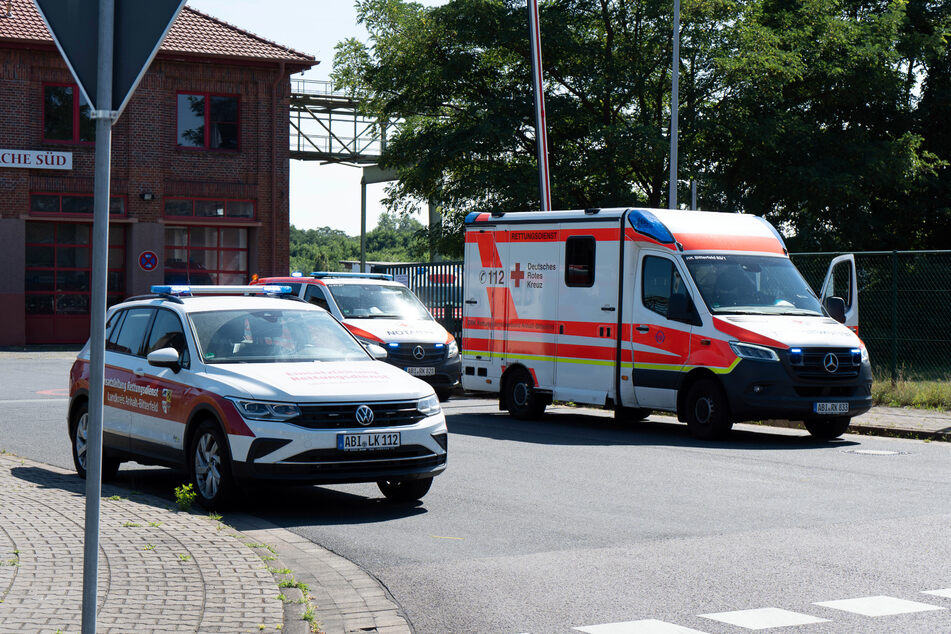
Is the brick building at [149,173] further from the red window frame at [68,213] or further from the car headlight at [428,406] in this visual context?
the car headlight at [428,406]

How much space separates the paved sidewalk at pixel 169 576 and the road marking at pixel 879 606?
2.27 m

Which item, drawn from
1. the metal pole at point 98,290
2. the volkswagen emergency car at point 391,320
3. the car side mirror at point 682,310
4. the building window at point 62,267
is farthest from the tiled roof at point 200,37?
the metal pole at point 98,290

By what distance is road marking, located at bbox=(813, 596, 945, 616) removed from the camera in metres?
6.30

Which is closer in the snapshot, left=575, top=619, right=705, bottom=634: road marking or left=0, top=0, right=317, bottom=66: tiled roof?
left=575, top=619, right=705, bottom=634: road marking

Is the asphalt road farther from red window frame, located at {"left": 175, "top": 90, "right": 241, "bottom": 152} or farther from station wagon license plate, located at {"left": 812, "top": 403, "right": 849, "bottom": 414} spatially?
red window frame, located at {"left": 175, "top": 90, "right": 241, "bottom": 152}

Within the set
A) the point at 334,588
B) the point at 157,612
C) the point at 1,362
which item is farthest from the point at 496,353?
the point at 1,362

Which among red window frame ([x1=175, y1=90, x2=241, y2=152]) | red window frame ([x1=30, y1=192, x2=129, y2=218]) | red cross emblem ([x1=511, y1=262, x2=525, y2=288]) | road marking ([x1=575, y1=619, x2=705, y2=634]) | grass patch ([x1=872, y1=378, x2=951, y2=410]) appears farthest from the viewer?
red window frame ([x1=175, y1=90, x2=241, y2=152])

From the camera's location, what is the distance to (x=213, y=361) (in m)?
9.97

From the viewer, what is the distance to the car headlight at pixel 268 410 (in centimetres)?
916

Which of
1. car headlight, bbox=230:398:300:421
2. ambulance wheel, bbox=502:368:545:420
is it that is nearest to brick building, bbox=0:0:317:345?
ambulance wheel, bbox=502:368:545:420

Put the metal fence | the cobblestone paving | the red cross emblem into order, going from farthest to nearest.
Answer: the metal fence, the red cross emblem, the cobblestone paving

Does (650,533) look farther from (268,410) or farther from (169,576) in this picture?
(169,576)

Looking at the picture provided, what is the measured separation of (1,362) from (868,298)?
2040 centimetres

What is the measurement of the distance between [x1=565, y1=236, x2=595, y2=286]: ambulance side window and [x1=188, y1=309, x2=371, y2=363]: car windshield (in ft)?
21.0
